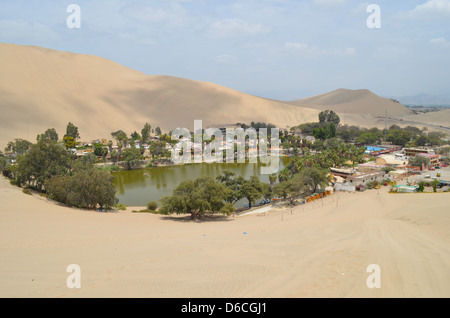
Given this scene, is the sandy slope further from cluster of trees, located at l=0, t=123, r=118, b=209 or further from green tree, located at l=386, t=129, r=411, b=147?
green tree, located at l=386, t=129, r=411, b=147

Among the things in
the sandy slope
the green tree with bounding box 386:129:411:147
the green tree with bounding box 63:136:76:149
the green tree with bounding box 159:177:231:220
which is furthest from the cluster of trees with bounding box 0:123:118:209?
the green tree with bounding box 386:129:411:147

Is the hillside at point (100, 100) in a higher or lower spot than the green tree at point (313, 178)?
Result: higher

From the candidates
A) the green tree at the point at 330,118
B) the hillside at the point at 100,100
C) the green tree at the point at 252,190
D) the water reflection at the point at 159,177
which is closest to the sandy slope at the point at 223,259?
the green tree at the point at 252,190

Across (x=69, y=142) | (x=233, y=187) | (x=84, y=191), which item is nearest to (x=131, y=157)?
(x=69, y=142)

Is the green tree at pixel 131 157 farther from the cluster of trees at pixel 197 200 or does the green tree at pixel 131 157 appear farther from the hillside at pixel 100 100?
the cluster of trees at pixel 197 200

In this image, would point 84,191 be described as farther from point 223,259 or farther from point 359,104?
point 359,104

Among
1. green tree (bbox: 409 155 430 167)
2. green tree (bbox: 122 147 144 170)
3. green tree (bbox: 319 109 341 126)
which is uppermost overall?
green tree (bbox: 319 109 341 126)
